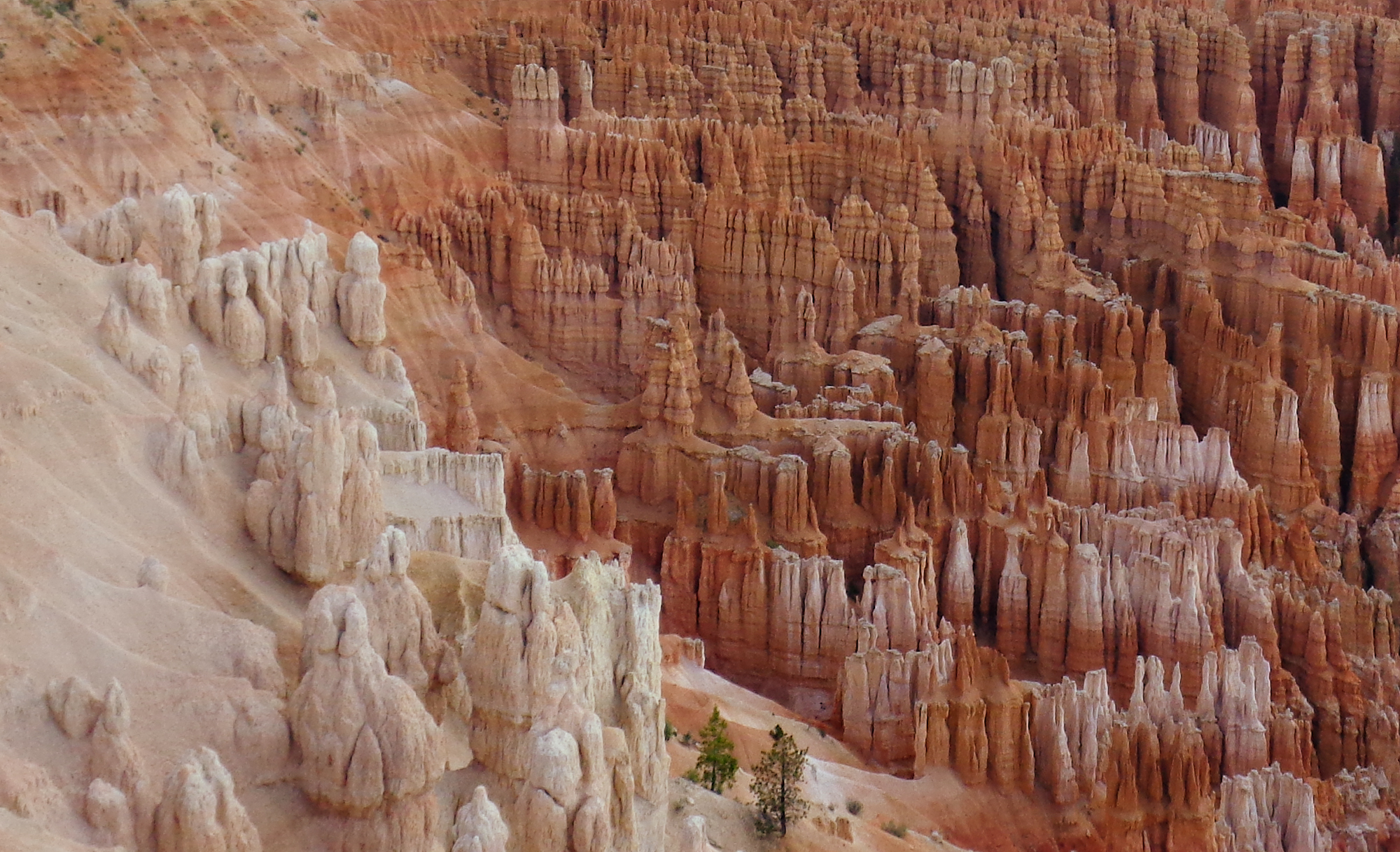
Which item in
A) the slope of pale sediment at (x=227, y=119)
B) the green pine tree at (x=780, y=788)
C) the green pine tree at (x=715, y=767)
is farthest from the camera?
the slope of pale sediment at (x=227, y=119)

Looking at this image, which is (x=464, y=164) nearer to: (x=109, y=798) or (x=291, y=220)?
(x=291, y=220)

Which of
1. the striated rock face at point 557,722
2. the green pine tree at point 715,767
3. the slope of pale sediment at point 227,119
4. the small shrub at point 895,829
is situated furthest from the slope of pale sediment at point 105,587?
the slope of pale sediment at point 227,119

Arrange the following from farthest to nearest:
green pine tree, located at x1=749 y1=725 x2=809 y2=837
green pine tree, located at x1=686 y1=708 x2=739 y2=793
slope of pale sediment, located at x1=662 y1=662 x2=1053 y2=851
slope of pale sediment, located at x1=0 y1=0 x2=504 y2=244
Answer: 1. slope of pale sediment, located at x1=0 y1=0 x2=504 y2=244
2. slope of pale sediment, located at x1=662 y1=662 x2=1053 y2=851
3. green pine tree, located at x1=686 y1=708 x2=739 y2=793
4. green pine tree, located at x1=749 y1=725 x2=809 y2=837

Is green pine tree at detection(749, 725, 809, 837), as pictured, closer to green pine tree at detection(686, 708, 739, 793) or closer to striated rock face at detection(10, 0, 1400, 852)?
green pine tree at detection(686, 708, 739, 793)

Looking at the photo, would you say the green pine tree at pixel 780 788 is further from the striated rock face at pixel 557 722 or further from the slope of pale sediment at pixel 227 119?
the slope of pale sediment at pixel 227 119

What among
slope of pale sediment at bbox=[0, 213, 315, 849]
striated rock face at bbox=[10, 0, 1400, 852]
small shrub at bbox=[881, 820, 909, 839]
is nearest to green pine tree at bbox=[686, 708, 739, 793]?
striated rock face at bbox=[10, 0, 1400, 852]
